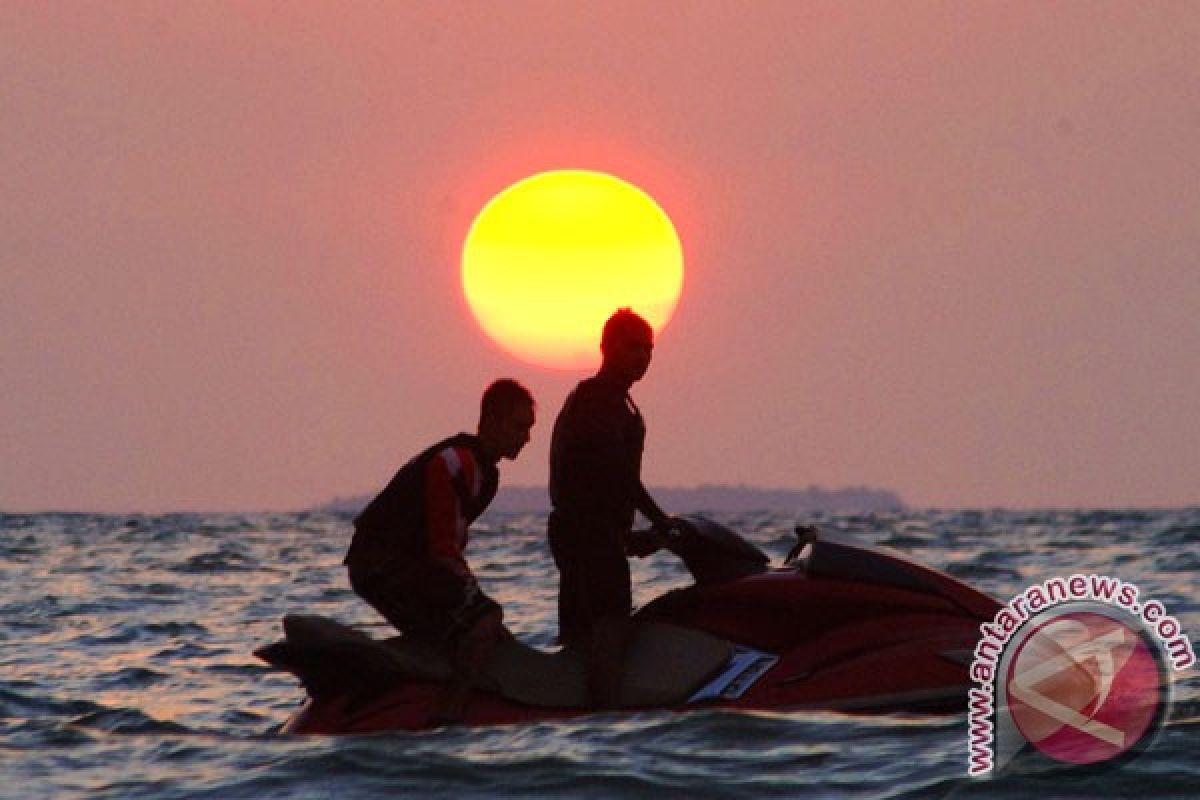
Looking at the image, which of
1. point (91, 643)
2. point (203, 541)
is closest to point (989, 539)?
point (203, 541)

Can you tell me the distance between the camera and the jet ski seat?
9812 mm

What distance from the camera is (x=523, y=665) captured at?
9.92m

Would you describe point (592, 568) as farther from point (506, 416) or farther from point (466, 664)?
point (506, 416)

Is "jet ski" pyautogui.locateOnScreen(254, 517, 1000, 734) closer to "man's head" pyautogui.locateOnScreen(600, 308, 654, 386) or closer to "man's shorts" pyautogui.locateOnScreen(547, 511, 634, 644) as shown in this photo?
"man's shorts" pyautogui.locateOnScreen(547, 511, 634, 644)

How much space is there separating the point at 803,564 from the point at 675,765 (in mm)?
1596

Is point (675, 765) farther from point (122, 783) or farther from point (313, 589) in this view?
point (313, 589)

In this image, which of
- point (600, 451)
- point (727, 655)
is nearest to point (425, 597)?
point (600, 451)

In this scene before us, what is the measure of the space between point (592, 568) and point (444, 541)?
0.74 m

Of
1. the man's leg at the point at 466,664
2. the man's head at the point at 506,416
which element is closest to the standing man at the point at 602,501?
the man's head at the point at 506,416

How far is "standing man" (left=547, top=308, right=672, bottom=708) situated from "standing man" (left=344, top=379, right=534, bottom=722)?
338 mm

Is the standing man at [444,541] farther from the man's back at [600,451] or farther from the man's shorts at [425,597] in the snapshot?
the man's back at [600,451]

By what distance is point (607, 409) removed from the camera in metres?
9.80

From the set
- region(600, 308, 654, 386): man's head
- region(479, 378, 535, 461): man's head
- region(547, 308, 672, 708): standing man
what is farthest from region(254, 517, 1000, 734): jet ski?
region(479, 378, 535, 461): man's head

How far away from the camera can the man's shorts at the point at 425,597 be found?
32.0 feet
